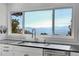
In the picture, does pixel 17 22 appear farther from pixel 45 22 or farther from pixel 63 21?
pixel 63 21

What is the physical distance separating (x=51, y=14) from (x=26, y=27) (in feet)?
1.34

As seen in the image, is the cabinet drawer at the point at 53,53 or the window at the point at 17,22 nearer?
the cabinet drawer at the point at 53,53

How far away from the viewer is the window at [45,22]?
6.57 feet

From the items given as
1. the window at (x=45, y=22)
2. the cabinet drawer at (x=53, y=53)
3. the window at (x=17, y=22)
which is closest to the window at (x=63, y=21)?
the window at (x=45, y=22)

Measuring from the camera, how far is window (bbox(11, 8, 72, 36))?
6.57ft

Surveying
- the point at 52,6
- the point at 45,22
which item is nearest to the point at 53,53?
the point at 45,22

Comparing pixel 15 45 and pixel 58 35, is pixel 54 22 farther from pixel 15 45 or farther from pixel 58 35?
pixel 15 45

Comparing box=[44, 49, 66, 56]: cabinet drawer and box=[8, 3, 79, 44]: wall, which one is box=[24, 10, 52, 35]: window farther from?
box=[44, 49, 66, 56]: cabinet drawer

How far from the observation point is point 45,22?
2.03 m

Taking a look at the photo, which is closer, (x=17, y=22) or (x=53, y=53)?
(x=53, y=53)

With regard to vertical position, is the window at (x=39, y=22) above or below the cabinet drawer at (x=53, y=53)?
above

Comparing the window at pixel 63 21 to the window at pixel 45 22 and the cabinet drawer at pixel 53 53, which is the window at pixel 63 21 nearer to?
the window at pixel 45 22

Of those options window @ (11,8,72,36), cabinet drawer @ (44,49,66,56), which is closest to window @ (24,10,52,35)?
window @ (11,8,72,36)

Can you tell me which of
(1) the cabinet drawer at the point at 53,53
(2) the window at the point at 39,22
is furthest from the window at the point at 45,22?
(1) the cabinet drawer at the point at 53,53
